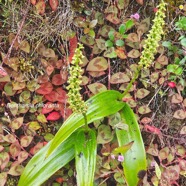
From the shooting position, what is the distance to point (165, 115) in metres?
2.06

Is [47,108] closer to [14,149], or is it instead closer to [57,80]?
[57,80]

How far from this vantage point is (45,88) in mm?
2016

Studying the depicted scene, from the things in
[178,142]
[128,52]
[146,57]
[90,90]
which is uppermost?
[146,57]

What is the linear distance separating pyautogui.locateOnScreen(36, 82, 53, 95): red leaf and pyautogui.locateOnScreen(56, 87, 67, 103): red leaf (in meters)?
0.04

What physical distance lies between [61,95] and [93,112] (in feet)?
0.92

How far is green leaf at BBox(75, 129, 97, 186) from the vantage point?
66.2 inches

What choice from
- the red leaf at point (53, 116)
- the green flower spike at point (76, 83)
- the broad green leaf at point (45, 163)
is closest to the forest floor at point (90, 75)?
the red leaf at point (53, 116)

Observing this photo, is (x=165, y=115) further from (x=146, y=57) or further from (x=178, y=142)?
(x=146, y=57)

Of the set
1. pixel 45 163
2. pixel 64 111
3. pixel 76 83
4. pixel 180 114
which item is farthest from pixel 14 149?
pixel 180 114

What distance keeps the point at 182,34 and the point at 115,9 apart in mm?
397

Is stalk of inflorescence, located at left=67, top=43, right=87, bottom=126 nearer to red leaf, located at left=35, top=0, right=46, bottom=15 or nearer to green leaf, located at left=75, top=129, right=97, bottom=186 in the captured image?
green leaf, located at left=75, top=129, right=97, bottom=186

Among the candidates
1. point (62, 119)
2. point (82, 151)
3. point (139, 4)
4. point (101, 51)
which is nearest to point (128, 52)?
point (101, 51)

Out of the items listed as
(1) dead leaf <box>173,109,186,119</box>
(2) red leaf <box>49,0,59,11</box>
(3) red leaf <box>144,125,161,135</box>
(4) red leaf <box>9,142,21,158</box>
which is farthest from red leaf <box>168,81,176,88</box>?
(4) red leaf <box>9,142,21,158</box>

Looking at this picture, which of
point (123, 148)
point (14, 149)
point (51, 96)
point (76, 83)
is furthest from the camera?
point (51, 96)
